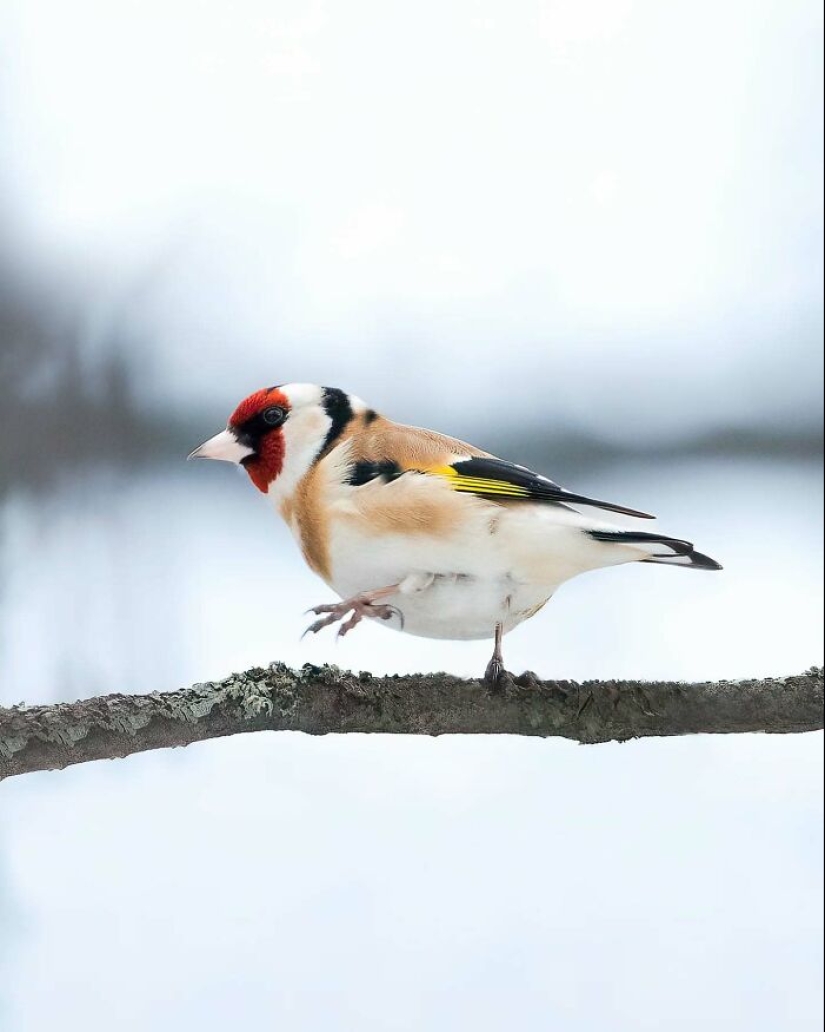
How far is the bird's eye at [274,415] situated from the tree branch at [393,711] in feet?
0.41

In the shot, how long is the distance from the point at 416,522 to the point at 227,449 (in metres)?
0.10

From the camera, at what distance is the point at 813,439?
1.28m

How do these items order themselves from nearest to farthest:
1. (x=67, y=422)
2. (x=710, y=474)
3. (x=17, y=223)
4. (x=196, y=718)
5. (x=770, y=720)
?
(x=196, y=718) → (x=770, y=720) → (x=67, y=422) → (x=17, y=223) → (x=710, y=474)

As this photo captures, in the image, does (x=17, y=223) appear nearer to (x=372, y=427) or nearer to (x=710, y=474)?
(x=372, y=427)

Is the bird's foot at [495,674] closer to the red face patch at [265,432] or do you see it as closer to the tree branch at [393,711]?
the tree branch at [393,711]

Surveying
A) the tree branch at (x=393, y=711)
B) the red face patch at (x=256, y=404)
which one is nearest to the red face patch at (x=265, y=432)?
the red face patch at (x=256, y=404)

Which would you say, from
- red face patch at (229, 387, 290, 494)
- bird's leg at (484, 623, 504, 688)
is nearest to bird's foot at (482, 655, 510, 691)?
bird's leg at (484, 623, 504, 688)

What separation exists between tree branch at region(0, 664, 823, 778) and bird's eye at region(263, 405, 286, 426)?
0.12 meters

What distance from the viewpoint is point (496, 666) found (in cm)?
64

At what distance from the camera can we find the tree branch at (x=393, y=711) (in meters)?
0.56

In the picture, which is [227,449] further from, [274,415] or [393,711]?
[393,711]

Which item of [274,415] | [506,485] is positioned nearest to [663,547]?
[506,485]

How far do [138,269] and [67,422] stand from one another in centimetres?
19

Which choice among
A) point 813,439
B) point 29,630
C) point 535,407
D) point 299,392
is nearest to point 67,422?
point 29,630
